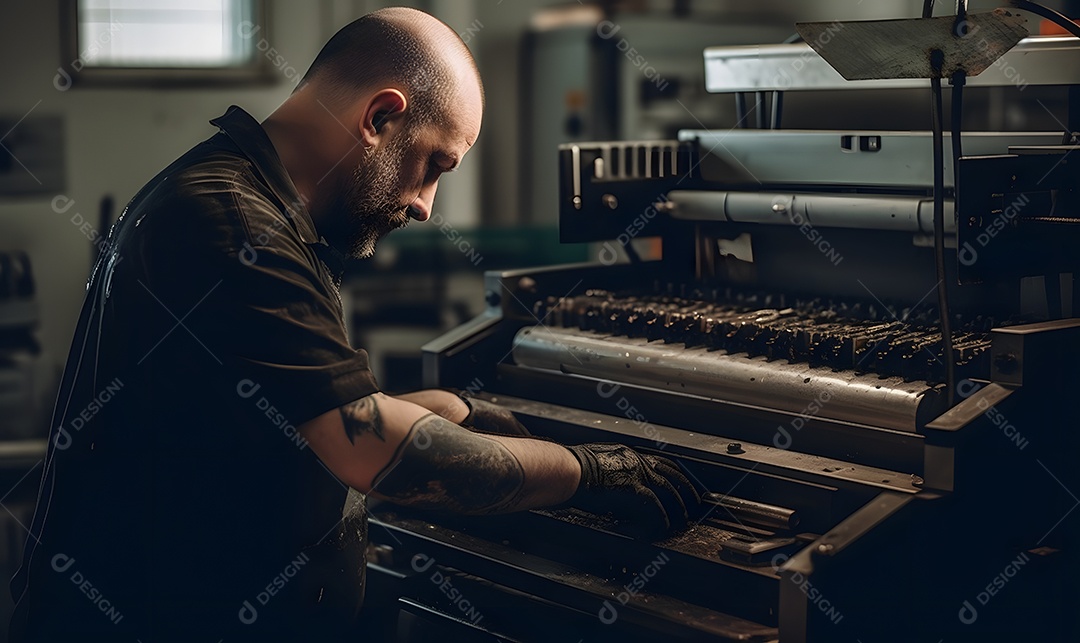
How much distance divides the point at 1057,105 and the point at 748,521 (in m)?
1.13

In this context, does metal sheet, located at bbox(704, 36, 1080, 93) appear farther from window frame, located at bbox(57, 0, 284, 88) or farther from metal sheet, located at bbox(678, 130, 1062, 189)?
window frame, located at bbox(57, 0, 284, 88)

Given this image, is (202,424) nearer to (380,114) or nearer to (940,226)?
(380,114)

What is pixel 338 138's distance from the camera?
1.72 metres

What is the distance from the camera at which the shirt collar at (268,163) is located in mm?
1666

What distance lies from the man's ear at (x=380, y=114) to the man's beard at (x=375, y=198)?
2 cm

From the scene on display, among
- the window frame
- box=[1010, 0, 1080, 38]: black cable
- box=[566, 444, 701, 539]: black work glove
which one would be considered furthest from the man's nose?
the window frame

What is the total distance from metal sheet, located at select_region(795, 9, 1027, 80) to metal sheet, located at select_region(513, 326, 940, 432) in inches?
15.7

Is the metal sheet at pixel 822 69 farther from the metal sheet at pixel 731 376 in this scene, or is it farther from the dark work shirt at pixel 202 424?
the dark work shirt at pixel 202 424

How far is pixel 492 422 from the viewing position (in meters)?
1.95

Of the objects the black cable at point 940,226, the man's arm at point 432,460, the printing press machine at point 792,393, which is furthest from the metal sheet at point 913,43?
the man's arm at point 432,460

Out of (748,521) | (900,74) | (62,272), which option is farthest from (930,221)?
(62,272)

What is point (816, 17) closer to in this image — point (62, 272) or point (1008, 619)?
point (62, 272)

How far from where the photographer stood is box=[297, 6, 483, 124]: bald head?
173cm

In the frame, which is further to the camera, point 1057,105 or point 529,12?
A: point 529,12
